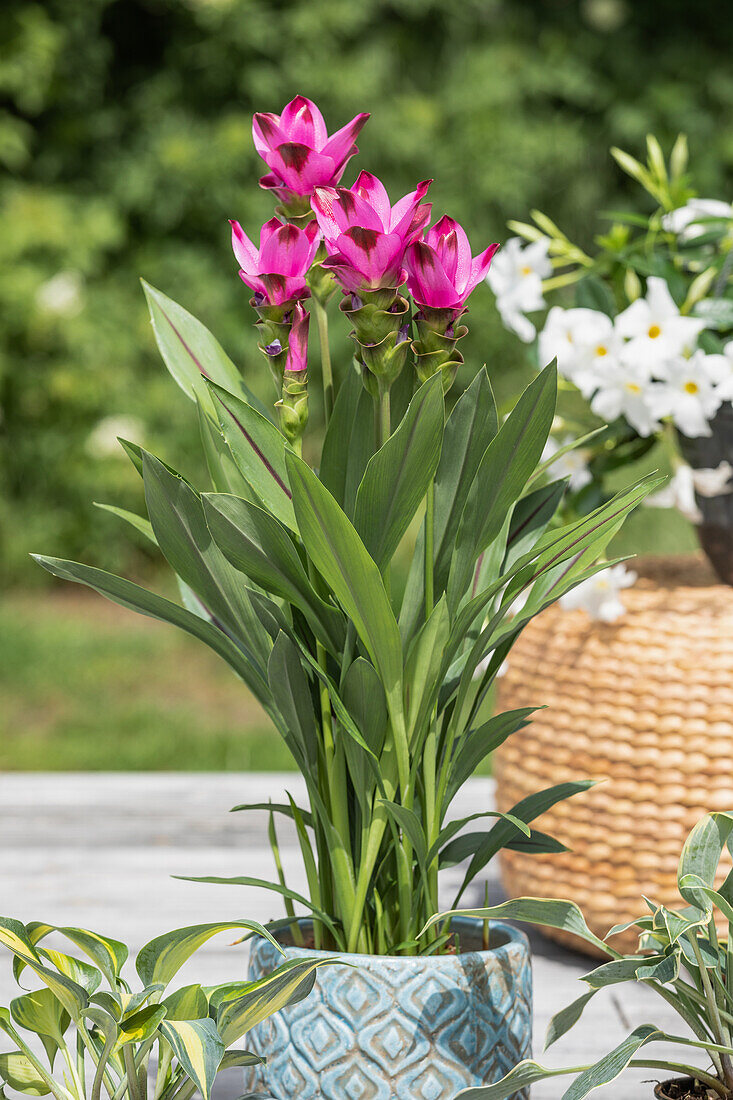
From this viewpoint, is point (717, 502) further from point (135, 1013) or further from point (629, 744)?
point (135, 1013)

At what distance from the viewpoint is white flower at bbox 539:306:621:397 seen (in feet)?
2.49

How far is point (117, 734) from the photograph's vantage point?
2.18 meters

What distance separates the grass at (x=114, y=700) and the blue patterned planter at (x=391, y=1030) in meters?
1.48

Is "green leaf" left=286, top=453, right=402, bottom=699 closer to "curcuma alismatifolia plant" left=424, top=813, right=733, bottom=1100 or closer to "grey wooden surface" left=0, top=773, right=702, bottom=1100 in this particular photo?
"curcuma alismatifolia plant" left=424, top=813, right=733, bottom=1100

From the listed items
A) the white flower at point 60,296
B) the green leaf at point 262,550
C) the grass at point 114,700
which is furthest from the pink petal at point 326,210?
the white flower at point 60,296

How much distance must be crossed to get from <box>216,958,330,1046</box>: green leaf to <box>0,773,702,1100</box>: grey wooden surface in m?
0.16

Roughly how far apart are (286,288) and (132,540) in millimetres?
2796

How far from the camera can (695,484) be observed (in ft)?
2.66

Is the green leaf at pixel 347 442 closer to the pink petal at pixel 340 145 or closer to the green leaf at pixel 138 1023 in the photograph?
the pink petal at pixel 340 145

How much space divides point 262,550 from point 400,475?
6cm

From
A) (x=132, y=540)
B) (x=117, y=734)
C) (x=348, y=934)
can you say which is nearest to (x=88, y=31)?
(x=132, y=540)

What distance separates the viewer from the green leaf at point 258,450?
46cm

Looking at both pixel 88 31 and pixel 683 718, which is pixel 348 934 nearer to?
pixel 683 718

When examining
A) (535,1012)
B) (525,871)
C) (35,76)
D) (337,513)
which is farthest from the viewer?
(35,76)
